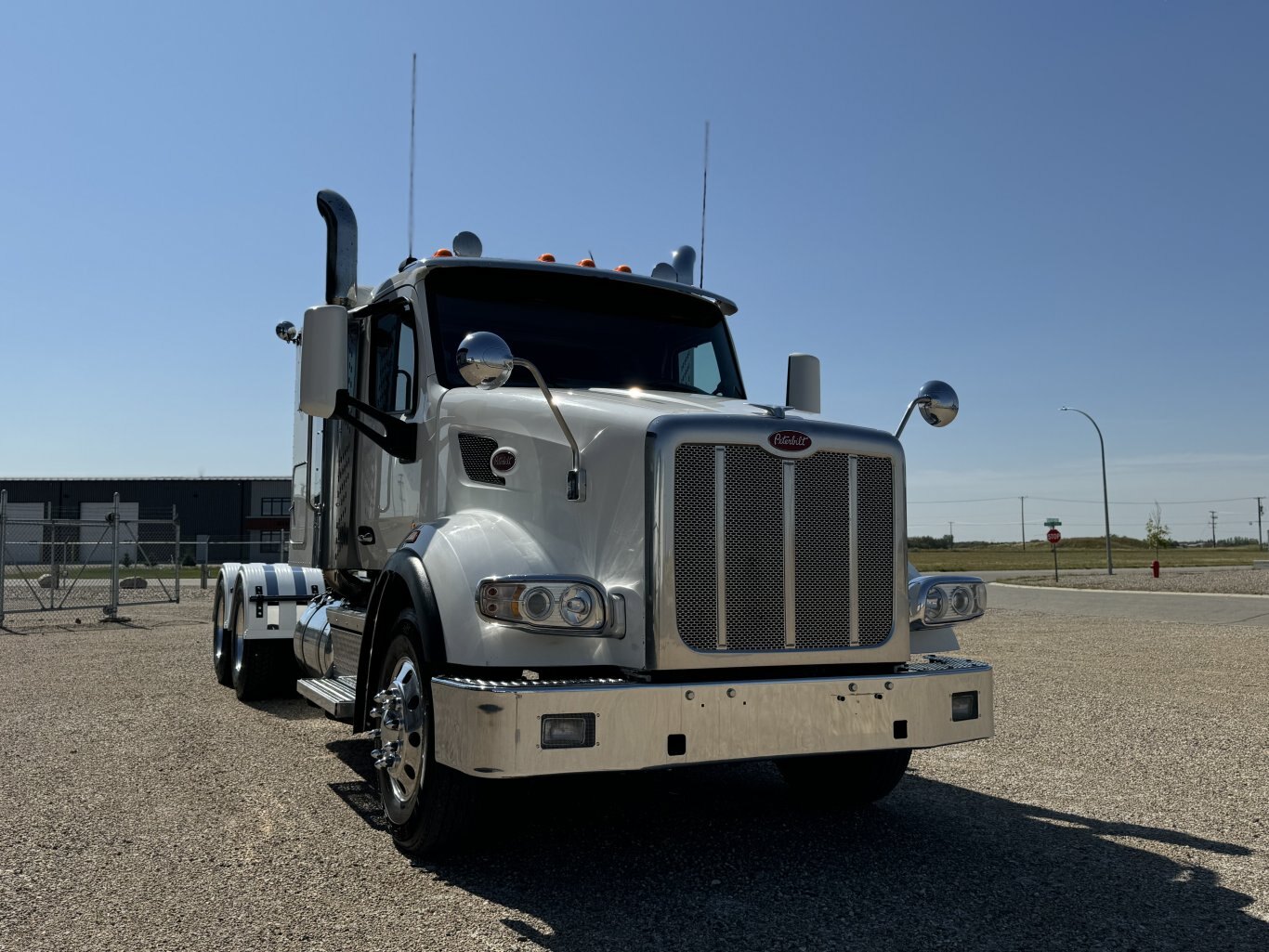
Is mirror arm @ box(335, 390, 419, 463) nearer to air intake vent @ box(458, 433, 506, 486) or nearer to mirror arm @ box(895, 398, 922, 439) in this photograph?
air intake vent @ box(458, 433, 506, 486)

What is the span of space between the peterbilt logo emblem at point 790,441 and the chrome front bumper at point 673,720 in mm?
917

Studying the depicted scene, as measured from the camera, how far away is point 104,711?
8711 millimetres

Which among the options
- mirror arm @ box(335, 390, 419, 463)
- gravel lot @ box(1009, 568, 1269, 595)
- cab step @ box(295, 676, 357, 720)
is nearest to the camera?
cab step @ box(295, 676, 357, 720)

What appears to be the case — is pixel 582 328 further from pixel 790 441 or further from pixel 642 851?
pixel 642 851

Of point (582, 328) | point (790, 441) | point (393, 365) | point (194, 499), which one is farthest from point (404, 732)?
point (194, 499)

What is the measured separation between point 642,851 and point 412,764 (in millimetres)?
1109

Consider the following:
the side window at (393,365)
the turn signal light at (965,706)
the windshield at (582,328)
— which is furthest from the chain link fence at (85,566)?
the turn signal light at (965,706)

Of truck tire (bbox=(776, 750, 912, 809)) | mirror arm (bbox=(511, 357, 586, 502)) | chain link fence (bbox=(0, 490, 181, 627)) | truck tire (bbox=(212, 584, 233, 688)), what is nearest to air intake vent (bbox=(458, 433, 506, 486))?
mirror arm (bbox=(511, 357, 586, 502))

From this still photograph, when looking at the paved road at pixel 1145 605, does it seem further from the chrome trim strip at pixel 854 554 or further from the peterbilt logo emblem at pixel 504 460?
the peterbilt logo emblem at pixel 504 460

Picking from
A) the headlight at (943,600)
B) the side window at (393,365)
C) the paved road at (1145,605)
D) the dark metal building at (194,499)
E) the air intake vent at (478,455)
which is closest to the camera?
the headlight at (943,600)

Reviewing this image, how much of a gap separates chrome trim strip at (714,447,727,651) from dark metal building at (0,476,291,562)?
186 feet

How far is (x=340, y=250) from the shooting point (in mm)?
6859

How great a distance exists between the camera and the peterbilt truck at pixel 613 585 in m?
→ 4.01

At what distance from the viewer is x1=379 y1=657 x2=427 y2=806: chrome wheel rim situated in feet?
14.6
